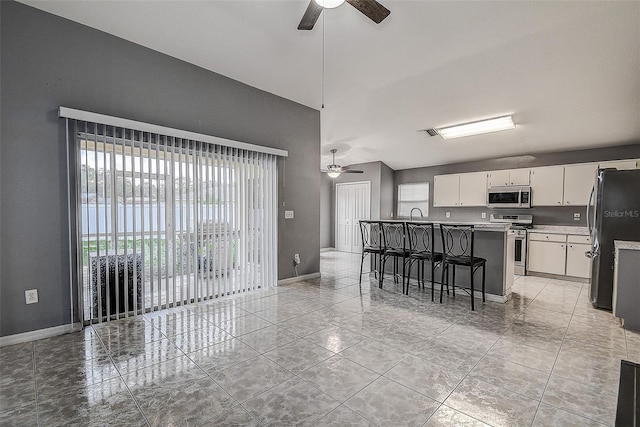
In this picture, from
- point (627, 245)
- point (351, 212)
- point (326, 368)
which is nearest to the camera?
point (326, 368)

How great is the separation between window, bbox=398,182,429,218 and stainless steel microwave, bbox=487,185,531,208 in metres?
1.64

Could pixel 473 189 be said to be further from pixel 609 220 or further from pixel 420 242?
pixel 609 220

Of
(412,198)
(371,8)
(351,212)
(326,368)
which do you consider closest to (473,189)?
(412,198)

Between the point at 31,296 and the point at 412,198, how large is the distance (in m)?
7.46

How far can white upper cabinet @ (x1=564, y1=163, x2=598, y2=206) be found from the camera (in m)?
5.13

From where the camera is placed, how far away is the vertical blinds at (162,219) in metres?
2.95

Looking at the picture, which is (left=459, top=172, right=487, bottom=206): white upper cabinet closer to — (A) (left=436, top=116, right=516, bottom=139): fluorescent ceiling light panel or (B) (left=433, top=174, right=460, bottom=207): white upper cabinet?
(B) (left=433, top=174, right=460, bottom=207): white upper cabinet

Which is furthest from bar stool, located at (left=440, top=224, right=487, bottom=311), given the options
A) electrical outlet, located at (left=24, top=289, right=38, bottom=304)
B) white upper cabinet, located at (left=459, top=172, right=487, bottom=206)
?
electrical outlet, located at (left=24, top=289, right=38, bottom=304)

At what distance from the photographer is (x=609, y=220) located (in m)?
3.55

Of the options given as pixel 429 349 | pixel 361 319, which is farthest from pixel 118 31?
pixel 429 349

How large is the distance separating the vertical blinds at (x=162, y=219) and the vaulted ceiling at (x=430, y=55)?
1106mm

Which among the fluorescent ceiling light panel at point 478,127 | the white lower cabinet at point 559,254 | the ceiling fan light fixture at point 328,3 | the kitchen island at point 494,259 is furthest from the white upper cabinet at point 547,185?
the ceiling fan light fixture at point 328,3

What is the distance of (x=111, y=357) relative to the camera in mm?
2377

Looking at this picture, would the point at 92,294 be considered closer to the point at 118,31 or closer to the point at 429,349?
the point at 118,31
